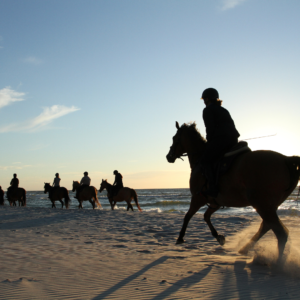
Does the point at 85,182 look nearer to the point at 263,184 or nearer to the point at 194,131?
the point at 194,131

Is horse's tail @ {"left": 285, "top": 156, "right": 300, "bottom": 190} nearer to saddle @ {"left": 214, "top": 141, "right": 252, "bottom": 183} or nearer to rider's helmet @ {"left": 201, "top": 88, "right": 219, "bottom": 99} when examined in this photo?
saddle @ {"left": 214, "top": 141, "right": 252, "bottom": 183}

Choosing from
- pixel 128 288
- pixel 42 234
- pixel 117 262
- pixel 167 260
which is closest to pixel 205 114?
pixel 167 260

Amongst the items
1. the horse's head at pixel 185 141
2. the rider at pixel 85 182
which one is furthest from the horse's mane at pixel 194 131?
the rider at pixel 85 182

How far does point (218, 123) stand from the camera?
5859 mm

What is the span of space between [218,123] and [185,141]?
1.06 meters

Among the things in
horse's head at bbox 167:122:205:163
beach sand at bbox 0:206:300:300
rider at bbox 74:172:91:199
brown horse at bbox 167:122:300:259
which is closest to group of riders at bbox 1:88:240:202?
brown horse at bbox 167:122:300:259

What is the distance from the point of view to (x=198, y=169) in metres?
6.12

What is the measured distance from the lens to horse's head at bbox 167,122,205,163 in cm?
658

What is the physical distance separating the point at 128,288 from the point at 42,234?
483cm

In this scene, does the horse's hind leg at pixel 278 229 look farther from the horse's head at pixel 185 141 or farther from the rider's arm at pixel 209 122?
the horse's head at pixel 185 141

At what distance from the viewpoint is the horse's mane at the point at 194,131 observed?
6.58 metres

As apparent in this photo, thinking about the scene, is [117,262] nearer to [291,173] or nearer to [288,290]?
[288,290]

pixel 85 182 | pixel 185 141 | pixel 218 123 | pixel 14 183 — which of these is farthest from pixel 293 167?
pixel 14 183

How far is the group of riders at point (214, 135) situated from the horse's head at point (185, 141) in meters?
0.63
